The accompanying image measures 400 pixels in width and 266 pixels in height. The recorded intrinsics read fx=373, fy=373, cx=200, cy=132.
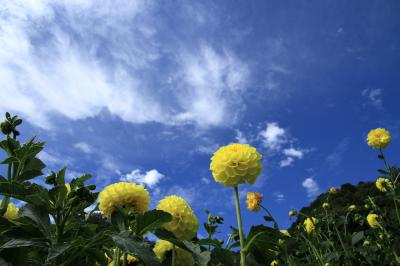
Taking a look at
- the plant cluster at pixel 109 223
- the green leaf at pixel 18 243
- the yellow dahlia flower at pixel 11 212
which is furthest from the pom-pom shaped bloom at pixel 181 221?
the yellow dahlia flower at pixel 11 212

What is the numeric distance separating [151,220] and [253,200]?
2604 mm

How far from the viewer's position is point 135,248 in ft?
3.87

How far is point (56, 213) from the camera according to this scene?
149 centimetres

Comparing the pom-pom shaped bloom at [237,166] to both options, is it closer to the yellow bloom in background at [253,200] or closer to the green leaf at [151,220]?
the green leaf at [151,220]

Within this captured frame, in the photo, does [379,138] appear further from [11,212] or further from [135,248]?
[135,248]

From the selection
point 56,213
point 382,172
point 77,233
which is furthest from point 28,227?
point 382,172

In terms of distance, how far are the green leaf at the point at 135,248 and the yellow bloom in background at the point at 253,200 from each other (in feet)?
8.91

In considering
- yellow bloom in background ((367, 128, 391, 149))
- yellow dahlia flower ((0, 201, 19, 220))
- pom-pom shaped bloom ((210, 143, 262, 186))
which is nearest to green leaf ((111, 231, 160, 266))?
pom-pom shaped bloom ((210, 143, 262, 186))

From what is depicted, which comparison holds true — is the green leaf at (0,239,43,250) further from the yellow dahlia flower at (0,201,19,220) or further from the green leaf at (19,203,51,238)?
the yellow dahlia flower at (0,201,19,220)

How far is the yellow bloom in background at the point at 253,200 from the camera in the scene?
385 centimetres

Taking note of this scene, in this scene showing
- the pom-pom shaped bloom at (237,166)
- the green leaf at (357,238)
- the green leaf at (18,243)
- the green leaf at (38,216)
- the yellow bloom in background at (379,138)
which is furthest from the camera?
the yellow bloom in background at (379,138)

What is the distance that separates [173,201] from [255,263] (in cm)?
47

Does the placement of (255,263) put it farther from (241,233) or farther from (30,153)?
(30,153)

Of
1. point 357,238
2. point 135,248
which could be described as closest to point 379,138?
point 357,238
